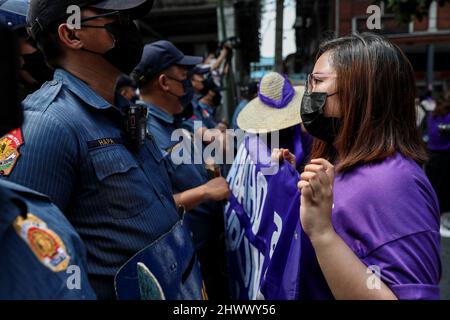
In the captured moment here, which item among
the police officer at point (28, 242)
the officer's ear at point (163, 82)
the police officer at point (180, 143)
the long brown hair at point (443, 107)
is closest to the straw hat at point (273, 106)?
the police officer at point (180, 143)

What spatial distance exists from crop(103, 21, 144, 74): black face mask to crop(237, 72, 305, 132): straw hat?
1.01 meters

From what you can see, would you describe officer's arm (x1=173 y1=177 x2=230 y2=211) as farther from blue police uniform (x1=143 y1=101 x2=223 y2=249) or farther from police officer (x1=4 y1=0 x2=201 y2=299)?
police officer (x1=4 y1=0 x2=201 y2=299)

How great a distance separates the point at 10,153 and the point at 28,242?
525 mm

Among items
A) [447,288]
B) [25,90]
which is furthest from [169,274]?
[447,288]

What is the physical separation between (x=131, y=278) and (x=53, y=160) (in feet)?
1.36

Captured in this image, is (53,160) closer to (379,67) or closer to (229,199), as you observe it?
(379,67)

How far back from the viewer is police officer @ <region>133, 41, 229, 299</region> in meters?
2.56

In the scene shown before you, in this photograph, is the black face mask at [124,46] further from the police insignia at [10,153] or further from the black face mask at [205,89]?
the black face mask at [205,89]

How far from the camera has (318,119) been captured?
154cm

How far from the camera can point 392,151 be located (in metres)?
1.36

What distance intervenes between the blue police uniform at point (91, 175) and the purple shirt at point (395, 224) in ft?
1.92

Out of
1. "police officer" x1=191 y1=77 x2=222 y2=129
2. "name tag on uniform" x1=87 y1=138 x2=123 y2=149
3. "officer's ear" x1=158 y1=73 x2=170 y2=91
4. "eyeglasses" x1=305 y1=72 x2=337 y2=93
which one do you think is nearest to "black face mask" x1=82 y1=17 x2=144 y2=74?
"name tag on uniform" x1=87 y1=138 x2=123 y2=149
